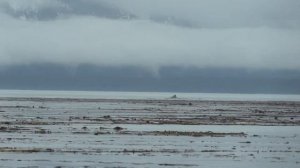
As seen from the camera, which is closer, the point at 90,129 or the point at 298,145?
the point at 298,145

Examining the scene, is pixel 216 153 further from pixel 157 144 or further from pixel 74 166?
pixel 74 166

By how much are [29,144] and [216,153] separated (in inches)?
475

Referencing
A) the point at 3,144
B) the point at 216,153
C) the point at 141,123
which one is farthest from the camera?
the point at 141,123

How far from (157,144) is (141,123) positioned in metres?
26.9

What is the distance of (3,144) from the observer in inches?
1777

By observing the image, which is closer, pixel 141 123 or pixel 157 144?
pixel 157 144

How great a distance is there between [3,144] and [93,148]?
6.26 meters

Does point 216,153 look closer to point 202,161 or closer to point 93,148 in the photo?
point 202,161

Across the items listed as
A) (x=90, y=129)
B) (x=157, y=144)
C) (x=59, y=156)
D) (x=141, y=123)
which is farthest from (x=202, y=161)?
(x=141, y=123)

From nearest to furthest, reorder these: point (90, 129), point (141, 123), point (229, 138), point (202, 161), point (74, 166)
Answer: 1. point (74, 166)
2. point (202, 161)
3. point (229, 138)
4. point (90, 129)
5. point (141, 123)

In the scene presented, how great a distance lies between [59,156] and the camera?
37812 millimetres

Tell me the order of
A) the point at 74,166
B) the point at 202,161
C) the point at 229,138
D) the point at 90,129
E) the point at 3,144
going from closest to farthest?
1. the point at 74,166
2. the point at 202,161
3. the point at 3,144
4. the point at 229,138
5. the point at 90,129

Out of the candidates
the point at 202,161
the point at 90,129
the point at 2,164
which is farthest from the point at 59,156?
the point at 90,129

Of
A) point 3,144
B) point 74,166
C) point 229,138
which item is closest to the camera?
point 74,166
